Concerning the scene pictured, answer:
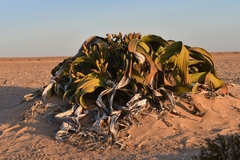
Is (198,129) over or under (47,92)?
under

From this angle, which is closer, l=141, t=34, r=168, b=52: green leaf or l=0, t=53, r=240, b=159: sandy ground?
l=0, t=53, r=240, b=159: sandy ground

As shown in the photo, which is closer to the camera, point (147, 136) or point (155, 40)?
point (147, 136)

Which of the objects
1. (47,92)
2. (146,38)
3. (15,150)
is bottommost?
(15,150)

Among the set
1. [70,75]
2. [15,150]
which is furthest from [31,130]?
[70,75]

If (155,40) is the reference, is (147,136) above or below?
below

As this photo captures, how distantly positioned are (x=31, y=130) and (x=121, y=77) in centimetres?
147

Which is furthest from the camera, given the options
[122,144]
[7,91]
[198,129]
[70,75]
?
[7,91]

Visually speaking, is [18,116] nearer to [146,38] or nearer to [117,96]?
[117,96]

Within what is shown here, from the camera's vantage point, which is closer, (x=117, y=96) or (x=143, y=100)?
(x=143, y=100)

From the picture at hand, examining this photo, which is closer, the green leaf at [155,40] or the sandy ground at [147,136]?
the sandy ground at [147,136]

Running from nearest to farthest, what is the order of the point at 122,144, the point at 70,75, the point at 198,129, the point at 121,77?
the point at 122,144
the point at 198,129
the point at 121,77
the point at 70,75

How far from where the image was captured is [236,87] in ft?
24.3

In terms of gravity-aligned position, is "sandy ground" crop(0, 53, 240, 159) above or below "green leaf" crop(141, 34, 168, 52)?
below

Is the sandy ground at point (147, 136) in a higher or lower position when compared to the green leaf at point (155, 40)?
lower
